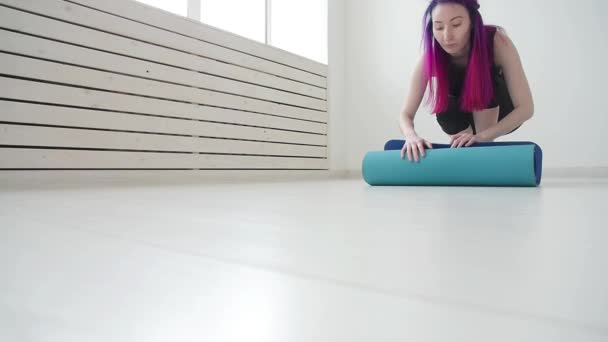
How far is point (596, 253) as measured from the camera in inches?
17.6

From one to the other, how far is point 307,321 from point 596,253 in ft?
1.20

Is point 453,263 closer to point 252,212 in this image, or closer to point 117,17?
point 252,212

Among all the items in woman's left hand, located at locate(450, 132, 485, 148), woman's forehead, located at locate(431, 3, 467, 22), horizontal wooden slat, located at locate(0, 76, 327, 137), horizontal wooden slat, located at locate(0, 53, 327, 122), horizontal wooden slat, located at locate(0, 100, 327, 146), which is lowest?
woman's left hand, located at locate(450, 132, 485, 148)

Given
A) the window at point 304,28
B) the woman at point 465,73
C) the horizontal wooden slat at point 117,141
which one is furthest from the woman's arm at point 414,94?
the window at point 304,28

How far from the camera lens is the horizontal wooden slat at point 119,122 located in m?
2.37

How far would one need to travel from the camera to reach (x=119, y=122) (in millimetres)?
2799

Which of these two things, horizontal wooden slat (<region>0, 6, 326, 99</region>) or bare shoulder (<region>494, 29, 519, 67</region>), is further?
horizontal wooden slat (<region>0, 6, 326, 99</region>)

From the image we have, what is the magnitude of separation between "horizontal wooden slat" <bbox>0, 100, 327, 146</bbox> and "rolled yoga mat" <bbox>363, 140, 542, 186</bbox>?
5.67 feet

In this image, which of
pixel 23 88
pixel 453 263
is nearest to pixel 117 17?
pixel 23 88

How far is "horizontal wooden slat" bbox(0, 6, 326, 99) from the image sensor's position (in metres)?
2.39

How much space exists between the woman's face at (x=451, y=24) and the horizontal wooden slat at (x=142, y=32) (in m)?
1.97

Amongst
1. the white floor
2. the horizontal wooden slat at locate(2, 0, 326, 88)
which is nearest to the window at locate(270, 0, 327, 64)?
the horizontal wooden slat at locate(2, 0, 326, 88)

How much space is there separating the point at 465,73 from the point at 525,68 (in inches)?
97.7

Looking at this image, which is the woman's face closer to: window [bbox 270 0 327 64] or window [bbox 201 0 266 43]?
window [bbox 201 0 266 43]
